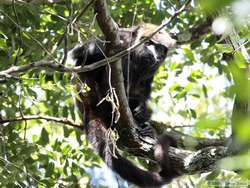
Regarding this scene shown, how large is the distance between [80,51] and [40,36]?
0.50 m

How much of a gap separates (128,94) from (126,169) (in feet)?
2.85

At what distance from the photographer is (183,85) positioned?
4.54 m

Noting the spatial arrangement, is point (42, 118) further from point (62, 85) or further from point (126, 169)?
point (126, 169)

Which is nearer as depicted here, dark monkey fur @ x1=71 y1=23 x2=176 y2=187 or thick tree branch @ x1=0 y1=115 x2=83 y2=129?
dark monkey fur @ x1=71 y1=23 x2=176 y2=187

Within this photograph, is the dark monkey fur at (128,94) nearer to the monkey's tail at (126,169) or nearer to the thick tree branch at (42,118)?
the monkey's tail at (126,169)

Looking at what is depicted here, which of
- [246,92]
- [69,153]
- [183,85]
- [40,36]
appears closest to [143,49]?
[183,85]

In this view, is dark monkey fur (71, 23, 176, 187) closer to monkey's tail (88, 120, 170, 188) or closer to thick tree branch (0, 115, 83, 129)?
monkey's tail (88, 120, 170, 188)

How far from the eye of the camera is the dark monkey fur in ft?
10.2

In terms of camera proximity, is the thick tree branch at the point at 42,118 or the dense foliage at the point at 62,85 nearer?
the dense foliage at the point at 62,85

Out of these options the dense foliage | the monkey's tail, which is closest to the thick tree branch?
the dense foliage

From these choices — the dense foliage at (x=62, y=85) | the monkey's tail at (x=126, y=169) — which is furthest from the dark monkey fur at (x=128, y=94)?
the dense foliage at (x=62, y=85)

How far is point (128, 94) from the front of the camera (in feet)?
12.6

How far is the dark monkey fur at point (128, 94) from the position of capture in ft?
10.2

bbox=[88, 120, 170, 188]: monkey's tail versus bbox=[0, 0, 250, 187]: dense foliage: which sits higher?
bbox=[0, 0, 250, 187]: dense foliage
